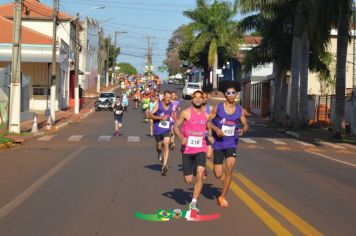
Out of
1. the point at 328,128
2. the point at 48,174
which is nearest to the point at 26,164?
the point at 48,174

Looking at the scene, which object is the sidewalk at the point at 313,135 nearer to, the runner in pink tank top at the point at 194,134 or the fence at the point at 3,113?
the fence at the point at 3,113

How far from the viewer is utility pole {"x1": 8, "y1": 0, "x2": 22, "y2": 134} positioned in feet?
84.7

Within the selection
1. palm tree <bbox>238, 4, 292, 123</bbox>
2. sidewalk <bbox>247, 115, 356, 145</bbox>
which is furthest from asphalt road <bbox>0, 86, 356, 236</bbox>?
palm tree <bbox>238, 4, 292, 123</bbox>

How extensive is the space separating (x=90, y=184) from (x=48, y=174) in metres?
1.97

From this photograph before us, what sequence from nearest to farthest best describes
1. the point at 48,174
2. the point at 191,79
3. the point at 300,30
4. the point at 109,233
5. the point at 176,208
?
the point at 109,233
the point at 176,208
the point at 48,174
the point at 300,30
the point at 191,79

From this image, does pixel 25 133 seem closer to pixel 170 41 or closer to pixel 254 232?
pixel 254 232

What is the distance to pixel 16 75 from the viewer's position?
26.2m

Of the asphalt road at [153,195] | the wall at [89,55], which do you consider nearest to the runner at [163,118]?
the asphalt road at [153,195]

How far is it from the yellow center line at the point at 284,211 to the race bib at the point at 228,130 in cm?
130

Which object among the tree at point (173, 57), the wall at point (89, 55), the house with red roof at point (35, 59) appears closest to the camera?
the house with red roof at point (35, 59)

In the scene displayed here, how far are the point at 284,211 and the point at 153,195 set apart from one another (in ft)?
7.86

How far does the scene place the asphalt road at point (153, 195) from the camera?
798 centimetres

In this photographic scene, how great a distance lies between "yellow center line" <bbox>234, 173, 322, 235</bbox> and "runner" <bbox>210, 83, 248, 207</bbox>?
2.78 feet

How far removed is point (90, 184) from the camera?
11.9 meters
